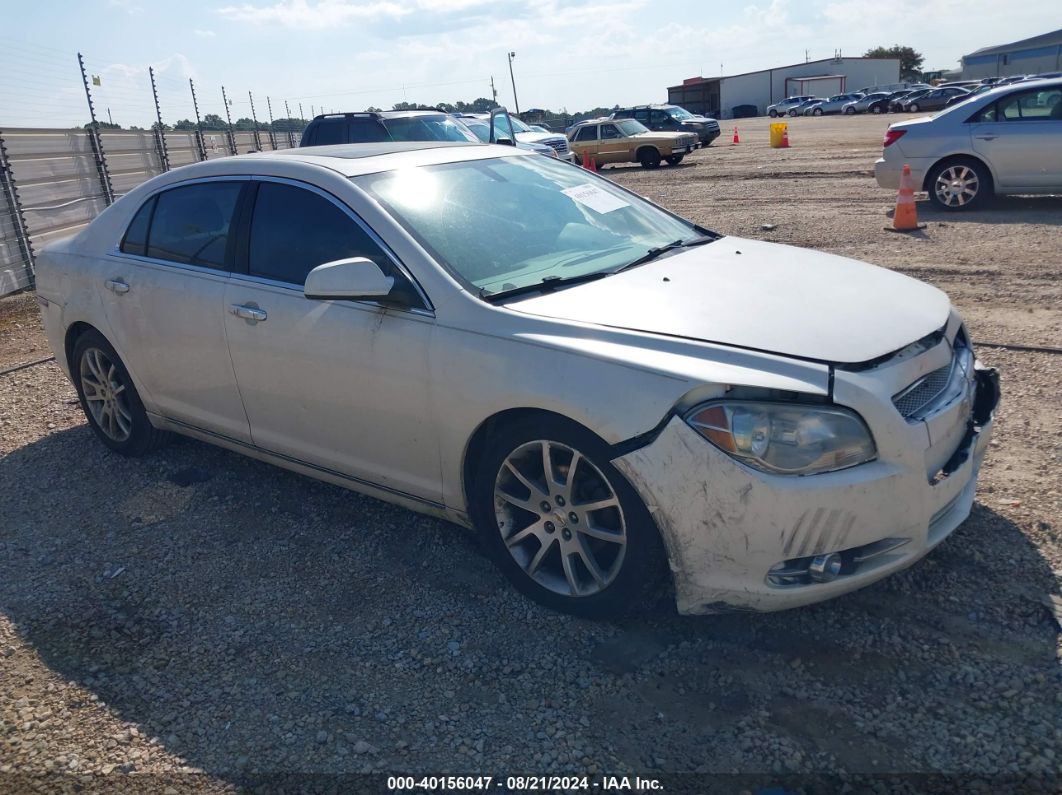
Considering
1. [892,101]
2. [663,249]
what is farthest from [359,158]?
[892,101]

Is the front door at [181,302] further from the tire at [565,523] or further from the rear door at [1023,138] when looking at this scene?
the rear door at [1023,138]

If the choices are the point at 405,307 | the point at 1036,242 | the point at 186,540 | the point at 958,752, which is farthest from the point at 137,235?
the point at 1036,242

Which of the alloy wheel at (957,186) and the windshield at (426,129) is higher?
the windshield at (426,129)

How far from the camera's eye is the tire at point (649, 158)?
24.2 m

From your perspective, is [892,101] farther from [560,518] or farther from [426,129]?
[560,518]

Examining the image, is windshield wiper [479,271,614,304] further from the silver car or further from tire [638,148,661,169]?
tire [638,148,661,169]

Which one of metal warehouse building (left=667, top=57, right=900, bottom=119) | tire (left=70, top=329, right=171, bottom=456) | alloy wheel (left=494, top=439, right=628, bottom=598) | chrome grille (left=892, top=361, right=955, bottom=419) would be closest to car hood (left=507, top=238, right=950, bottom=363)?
chrome grille (left=892, top=361, right=955, bottom=419)

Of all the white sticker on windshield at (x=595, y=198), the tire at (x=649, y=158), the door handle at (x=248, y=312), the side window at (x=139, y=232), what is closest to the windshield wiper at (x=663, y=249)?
the white sticker on windshield at (x=595, y=198)

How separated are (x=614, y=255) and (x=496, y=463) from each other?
1.17 meters

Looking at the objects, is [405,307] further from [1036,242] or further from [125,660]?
[1036,242]

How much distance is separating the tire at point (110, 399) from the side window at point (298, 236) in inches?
54.7

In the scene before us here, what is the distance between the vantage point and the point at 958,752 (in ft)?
8.18

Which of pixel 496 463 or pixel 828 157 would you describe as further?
pixel 828 157

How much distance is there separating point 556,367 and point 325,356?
3.83ft
